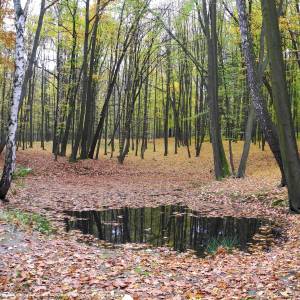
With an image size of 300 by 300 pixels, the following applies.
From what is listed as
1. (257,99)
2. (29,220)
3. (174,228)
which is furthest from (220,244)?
(257,99)

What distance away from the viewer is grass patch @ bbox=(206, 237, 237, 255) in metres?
8.61

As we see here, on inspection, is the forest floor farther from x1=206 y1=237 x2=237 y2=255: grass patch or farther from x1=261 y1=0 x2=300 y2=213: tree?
x1=261 y1=0 x2=300 y2=213: tree

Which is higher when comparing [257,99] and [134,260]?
[257,99]

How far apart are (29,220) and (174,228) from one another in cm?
409

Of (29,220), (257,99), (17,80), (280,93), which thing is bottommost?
(29,220)

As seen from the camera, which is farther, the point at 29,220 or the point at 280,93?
the point at 280,93

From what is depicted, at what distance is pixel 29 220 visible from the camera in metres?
10.4

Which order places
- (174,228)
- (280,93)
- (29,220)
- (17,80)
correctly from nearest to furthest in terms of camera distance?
(29,220)
(280,93)
(174,228)
(17,80)

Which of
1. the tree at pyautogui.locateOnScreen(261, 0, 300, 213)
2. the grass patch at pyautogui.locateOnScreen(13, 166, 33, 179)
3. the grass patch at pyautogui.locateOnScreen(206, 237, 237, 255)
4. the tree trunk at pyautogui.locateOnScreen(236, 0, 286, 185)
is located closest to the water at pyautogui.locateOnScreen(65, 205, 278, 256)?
the grass patch at pyautogui.locateOnScreen(206, 237, 237, 255)

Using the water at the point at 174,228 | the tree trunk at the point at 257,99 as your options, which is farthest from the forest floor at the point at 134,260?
the tree trunk at the point at 257,99

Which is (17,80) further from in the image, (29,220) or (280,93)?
(280,93)

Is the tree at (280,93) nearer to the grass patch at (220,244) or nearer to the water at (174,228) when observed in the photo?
the water at (174,228)

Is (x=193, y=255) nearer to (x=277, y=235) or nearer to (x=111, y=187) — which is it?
(x=277, y=235)

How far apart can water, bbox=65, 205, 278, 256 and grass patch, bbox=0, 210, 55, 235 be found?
65 cm
